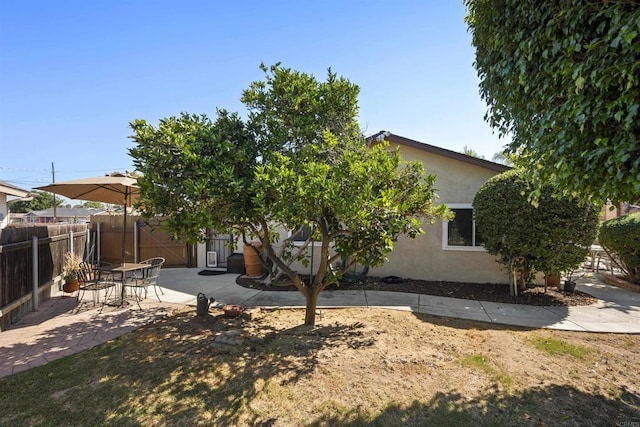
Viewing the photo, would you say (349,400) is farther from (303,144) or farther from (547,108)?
(303,144)

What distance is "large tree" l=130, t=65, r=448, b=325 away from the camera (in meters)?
4.25

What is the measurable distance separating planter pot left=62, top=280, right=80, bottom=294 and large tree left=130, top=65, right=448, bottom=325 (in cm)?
482

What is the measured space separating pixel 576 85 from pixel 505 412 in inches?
128

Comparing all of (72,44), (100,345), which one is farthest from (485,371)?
(72,44)

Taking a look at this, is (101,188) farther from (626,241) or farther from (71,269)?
(626,241)

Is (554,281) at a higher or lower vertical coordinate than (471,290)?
higher

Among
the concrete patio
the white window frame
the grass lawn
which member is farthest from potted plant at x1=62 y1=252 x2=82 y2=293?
the white window frame

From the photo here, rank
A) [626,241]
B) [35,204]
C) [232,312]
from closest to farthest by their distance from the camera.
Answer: [232,312], [626,241], [35,204]

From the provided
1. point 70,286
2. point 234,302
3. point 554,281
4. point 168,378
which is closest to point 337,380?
point 168,378

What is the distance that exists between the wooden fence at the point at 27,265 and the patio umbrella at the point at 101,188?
97 centimetres

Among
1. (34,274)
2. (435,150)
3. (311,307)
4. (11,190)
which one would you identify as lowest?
(311,307)

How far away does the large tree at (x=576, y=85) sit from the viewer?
89.0 inches

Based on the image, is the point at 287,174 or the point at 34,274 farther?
the point at 34,274

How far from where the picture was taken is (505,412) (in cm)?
331
